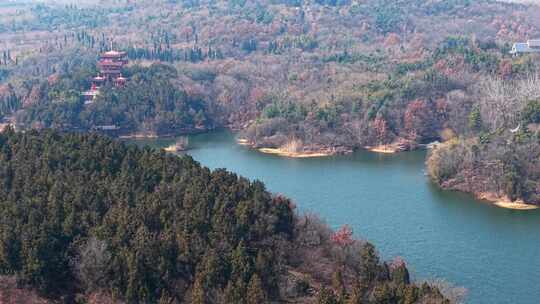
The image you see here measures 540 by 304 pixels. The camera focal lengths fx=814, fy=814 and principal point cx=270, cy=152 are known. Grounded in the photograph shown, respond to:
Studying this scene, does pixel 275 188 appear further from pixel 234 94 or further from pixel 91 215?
pixel 234 94

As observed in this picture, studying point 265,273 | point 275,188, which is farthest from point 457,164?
point 265,273

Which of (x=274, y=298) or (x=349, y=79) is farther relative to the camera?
(x=349, y=79)

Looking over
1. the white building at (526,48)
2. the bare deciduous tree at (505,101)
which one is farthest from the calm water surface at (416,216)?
the white building at (526,48)

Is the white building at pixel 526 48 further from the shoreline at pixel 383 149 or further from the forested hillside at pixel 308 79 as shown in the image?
the shoreline at pixel 383 149

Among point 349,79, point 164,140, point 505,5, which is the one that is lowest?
point 164,140

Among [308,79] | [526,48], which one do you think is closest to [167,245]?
[308,79]

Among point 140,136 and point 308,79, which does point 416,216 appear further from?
point 308,79

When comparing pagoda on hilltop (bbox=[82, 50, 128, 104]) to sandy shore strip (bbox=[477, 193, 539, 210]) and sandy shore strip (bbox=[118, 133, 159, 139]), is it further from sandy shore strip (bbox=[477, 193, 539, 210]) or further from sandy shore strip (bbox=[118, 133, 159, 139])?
sandy shore strip (bbox=[477, 193, 539, 210])
